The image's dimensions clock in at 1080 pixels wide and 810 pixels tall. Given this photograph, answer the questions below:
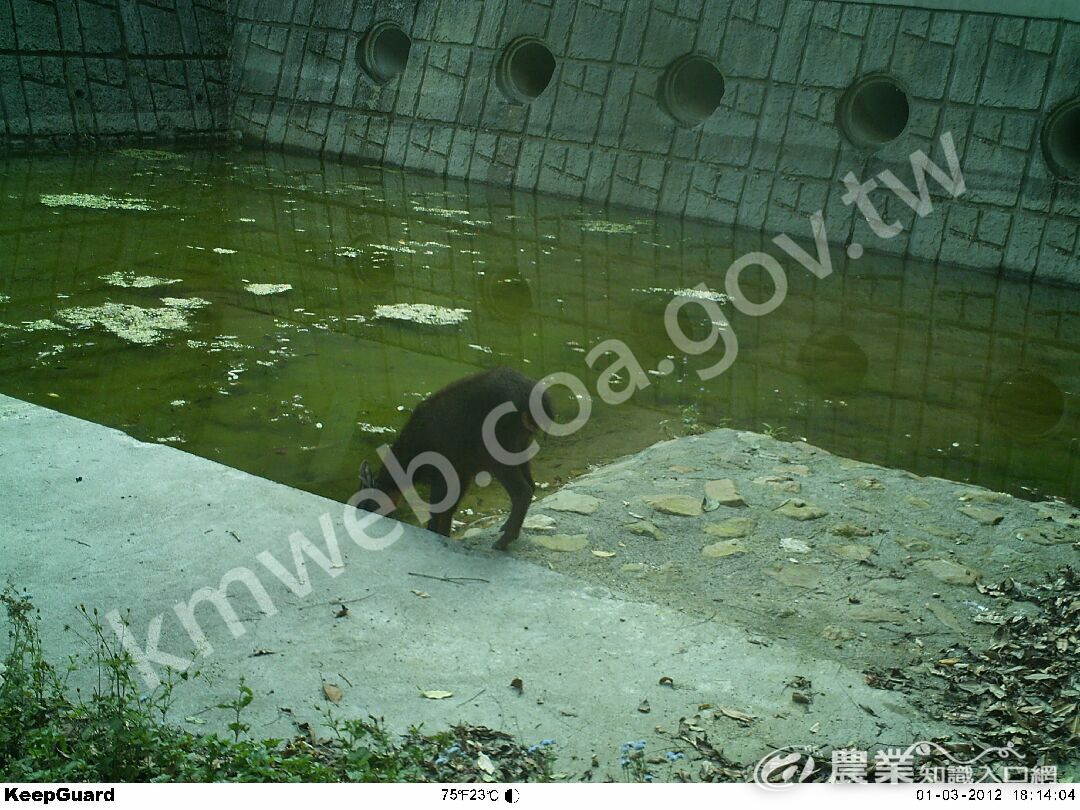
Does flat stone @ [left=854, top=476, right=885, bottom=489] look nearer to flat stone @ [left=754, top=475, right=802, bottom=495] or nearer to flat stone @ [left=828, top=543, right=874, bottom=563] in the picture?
flat stone @ [left=754, top=475, right=802, bottom=495]

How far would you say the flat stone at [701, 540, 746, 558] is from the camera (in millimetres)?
4812

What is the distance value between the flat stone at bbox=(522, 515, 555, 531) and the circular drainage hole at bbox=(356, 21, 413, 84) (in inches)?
420

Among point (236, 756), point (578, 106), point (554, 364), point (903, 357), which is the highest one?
point (578, 106)

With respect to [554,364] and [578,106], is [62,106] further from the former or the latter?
[554,364]

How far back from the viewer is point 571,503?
5242 millimetres

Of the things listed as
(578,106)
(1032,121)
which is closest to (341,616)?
(1032,121)

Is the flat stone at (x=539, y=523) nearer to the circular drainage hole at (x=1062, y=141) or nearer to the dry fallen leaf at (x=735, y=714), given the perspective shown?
the dry fallen leaf at (x=735, y=714)

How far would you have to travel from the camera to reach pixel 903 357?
8.08 m

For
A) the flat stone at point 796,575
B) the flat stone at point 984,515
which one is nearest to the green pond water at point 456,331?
the flat stone at point 984,515

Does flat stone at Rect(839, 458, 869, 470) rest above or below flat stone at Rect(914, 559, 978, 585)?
above

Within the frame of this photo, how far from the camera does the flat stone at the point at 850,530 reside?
5.04 m

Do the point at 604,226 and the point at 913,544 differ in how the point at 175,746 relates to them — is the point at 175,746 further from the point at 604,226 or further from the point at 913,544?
the point at 604,226

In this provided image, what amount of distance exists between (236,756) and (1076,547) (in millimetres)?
3729

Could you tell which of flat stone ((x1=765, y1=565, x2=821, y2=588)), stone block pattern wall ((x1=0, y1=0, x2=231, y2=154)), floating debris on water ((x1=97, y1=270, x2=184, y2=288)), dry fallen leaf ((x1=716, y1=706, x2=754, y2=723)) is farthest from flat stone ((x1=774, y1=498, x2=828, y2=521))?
stone block pattern wall ((x1=0, y1=0, x2=231, y2=154))
